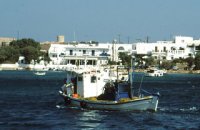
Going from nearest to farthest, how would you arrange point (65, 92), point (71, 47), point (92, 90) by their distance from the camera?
point (92, 90)
point (65, 92)
point (71, 47)

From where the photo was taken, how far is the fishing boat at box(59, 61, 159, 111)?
48719 millimetres

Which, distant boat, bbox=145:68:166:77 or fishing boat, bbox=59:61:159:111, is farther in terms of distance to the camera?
distant boat, bbox=145:68:166:77

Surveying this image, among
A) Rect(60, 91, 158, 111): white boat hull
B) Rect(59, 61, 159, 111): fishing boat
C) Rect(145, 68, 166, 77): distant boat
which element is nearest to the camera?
Rect(60, 91, 158, 111): white boat hull

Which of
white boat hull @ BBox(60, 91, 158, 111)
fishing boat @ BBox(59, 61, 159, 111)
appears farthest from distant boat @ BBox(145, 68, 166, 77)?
white boat hull @ BBox(60, 91, 158, 111)

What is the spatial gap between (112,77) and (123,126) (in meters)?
12.8

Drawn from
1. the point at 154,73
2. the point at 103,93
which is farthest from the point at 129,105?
the point at 154,73

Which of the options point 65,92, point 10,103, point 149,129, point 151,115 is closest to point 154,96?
point 151,115

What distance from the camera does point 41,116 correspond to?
47.2 m

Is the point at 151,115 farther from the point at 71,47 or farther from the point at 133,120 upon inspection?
the point at 71,47

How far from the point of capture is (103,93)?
5219cm

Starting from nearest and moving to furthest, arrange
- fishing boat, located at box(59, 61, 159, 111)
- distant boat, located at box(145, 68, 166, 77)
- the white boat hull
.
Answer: the white boat hull
fishing boat, located at box(59, 61, 159, 111)
distant boat, located at box(145, 68, 166, 77)

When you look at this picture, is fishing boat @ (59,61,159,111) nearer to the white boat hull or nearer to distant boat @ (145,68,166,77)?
the white boat hull

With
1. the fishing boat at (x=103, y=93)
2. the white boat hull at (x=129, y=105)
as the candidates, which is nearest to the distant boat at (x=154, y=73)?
the fishing boat at (x=103, y=93)

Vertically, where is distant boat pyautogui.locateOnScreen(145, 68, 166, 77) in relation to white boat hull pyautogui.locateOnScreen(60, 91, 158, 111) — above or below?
above
